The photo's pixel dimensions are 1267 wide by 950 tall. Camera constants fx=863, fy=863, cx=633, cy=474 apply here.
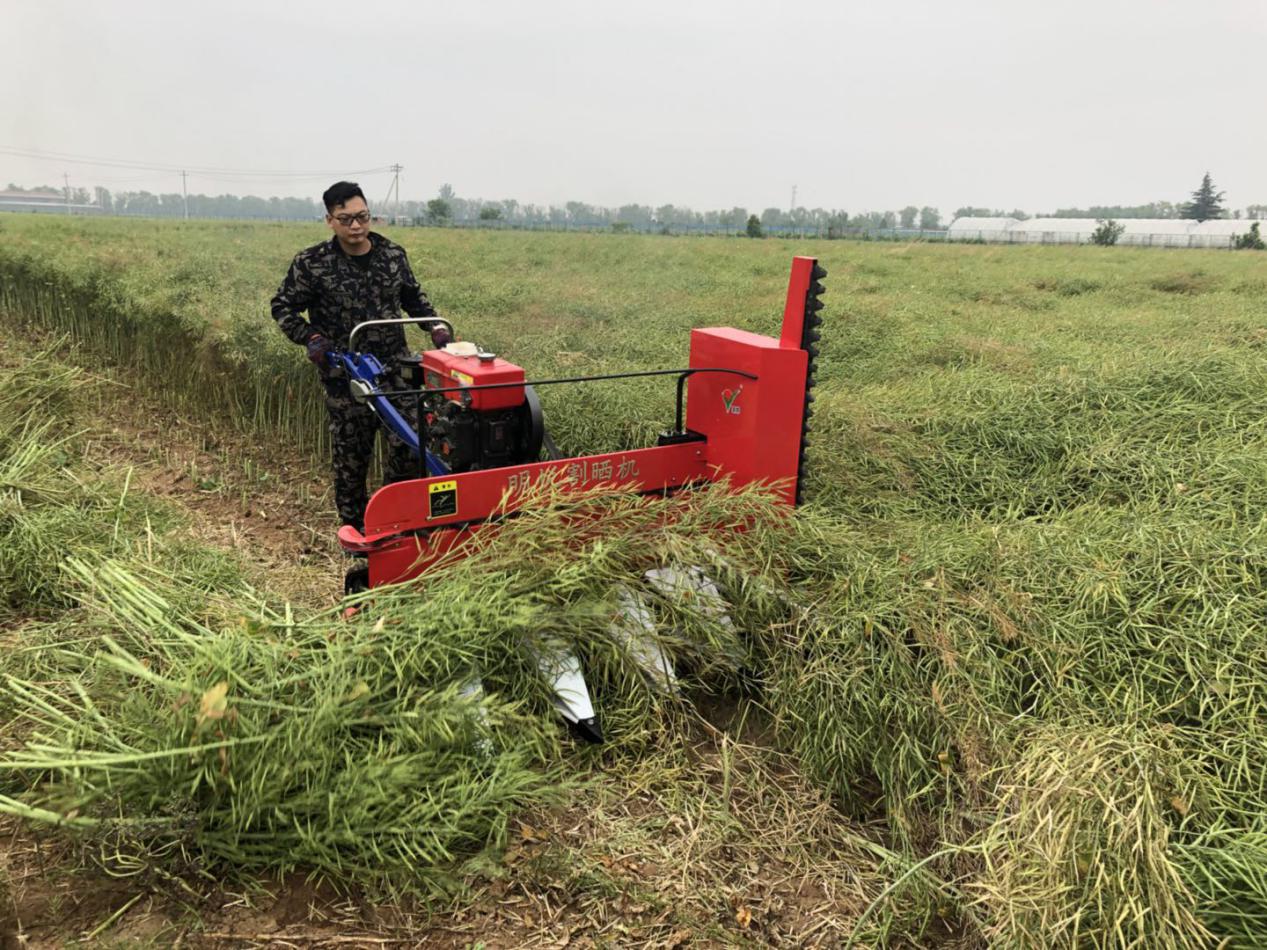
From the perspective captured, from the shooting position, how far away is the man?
4109 mm

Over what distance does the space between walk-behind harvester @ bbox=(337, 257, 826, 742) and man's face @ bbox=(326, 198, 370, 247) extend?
0.63 meters

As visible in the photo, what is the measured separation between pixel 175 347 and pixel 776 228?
81.2 ft

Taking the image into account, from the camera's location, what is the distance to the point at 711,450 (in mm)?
Answer: 3809

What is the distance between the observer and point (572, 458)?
3541mm

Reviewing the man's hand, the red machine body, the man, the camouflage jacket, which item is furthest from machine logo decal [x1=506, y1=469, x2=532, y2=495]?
the camouflage jacket

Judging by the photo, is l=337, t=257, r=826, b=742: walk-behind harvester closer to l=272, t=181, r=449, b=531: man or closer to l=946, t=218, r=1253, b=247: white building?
l=272, t=181, r=449, b=531: man

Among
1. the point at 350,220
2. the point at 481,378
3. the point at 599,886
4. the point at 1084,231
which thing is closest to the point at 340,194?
the point at 350,220

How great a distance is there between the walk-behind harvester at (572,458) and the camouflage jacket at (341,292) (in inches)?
17.8

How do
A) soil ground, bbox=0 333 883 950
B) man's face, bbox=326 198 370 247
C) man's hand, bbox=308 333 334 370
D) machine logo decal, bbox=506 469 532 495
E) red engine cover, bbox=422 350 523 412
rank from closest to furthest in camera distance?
soil ground, bbox=0 333 883 950 < machine logo decal, bbox=506 469 532 495 < red engine cover, bbox=422 350 523 412 < man's hand, bbox=308 333 334 370 < man's face, bbox=326 198 370 247

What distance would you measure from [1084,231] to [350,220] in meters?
61.4

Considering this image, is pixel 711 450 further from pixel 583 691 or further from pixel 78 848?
pixel 78 848

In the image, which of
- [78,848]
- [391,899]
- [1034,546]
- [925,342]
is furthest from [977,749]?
[925,342]

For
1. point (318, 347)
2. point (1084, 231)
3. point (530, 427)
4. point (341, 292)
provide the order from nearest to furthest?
point (530, 427)
point (318, 347)
point (341, 292)
point (1084, 231)

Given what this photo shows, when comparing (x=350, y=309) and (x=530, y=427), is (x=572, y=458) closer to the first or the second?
(x=530, y=427)
